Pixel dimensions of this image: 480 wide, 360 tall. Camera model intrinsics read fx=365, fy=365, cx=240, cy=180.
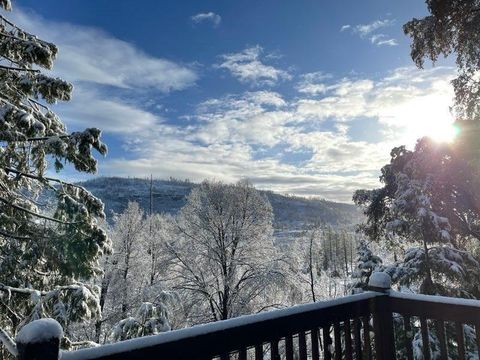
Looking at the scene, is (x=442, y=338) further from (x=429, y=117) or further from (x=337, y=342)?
(x=429, y=117)

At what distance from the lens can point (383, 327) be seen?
2.85 metres

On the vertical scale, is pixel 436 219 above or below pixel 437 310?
above

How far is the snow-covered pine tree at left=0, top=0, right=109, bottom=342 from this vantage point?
474cm

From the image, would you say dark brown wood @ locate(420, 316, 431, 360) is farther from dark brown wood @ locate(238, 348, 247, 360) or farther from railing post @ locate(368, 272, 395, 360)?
dark brown wood @ locate(238, 348, 247, 360)

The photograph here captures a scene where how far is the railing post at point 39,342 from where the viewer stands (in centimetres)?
131

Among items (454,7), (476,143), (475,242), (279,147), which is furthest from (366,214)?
(279,147)

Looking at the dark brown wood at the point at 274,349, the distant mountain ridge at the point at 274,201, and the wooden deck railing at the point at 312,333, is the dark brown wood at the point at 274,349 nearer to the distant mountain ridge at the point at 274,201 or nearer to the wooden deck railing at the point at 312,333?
the wooden deck railing at the point at 312,333

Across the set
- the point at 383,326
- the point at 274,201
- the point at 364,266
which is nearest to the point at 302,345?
the point at 383,326

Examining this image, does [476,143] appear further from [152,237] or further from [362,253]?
[152,237]

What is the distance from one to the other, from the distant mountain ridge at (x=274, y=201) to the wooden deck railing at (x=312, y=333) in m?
75.6

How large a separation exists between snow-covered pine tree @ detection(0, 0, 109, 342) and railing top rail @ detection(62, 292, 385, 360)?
357 centimetres

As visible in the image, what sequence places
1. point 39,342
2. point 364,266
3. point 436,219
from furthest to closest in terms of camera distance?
point 364,266 < point 436,219 < point 39,342

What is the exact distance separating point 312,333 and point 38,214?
14.2 feet

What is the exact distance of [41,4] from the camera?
5.56 m
